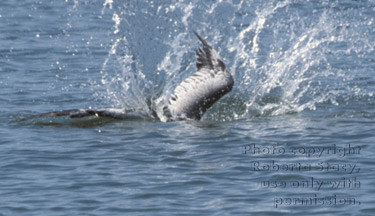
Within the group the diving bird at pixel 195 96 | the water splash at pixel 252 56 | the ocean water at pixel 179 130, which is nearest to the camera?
the ocean water at pixel 179 130

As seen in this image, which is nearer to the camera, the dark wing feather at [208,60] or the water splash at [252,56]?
the dark wing feather at [208,60]

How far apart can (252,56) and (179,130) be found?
20.3 feet

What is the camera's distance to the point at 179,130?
11438mm

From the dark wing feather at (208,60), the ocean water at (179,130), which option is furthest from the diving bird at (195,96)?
the ocean water at (179,130)

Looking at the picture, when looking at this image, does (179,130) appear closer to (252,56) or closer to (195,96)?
(195,96)

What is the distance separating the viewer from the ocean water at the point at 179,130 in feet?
27.5

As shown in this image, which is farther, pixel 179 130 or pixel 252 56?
pixel 252 56

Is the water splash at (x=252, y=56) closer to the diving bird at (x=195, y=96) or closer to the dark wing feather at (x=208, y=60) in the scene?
the diving bird at (x=195, y=96)

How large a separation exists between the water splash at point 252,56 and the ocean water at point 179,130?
5 cm

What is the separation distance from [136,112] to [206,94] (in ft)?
3.57

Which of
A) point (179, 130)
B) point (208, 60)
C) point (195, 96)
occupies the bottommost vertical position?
point (179, 130)

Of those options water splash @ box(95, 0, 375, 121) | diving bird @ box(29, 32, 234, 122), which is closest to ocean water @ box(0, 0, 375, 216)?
water splash @ box(95, 0, 375, 121)

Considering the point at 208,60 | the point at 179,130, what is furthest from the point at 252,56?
the point at 179,130

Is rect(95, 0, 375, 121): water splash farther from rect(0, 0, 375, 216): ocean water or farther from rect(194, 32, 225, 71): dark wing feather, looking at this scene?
rect(194, 32, 225, 71): dark wing feather
